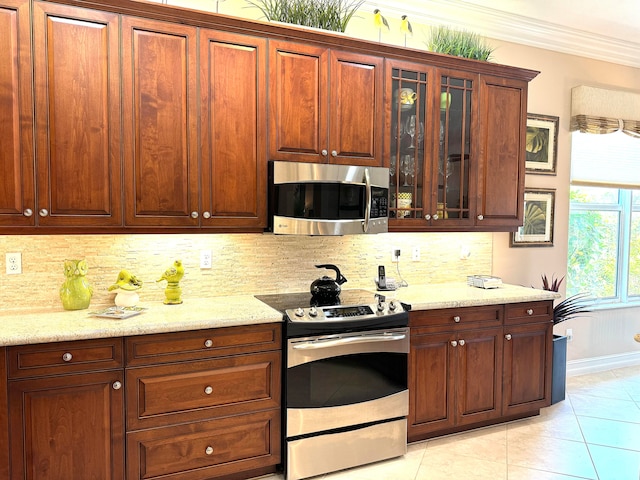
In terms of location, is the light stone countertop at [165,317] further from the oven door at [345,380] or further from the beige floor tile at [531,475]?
the beige floor tile at [531,475]

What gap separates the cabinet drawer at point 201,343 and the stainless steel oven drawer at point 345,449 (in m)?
0.57

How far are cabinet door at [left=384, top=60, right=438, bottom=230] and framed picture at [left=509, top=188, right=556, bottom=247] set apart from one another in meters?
1.23

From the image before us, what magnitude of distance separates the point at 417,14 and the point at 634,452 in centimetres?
327

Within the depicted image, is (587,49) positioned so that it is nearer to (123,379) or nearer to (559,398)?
(559,398)

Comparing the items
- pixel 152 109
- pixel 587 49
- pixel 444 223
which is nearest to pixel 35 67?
pixel 152 109

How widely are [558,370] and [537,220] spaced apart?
4.08 ft

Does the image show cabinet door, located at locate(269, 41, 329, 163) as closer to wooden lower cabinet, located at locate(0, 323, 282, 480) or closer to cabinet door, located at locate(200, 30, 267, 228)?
cabinet door, located at locate(200, 30, 267, 228)

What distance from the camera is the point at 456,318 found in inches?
119

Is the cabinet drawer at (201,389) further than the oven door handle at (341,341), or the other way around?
the oven door handle at (341,341)

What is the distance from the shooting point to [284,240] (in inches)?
127

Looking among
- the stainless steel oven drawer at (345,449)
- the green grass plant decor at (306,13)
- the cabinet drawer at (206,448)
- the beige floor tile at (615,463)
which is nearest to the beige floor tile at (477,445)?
the stainless steel oven drawer at (345,449)

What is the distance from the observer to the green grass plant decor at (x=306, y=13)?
2.88 m

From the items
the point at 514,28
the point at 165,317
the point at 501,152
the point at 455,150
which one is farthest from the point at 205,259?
the point at 514,28

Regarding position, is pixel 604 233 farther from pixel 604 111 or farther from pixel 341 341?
pixel 341 341
